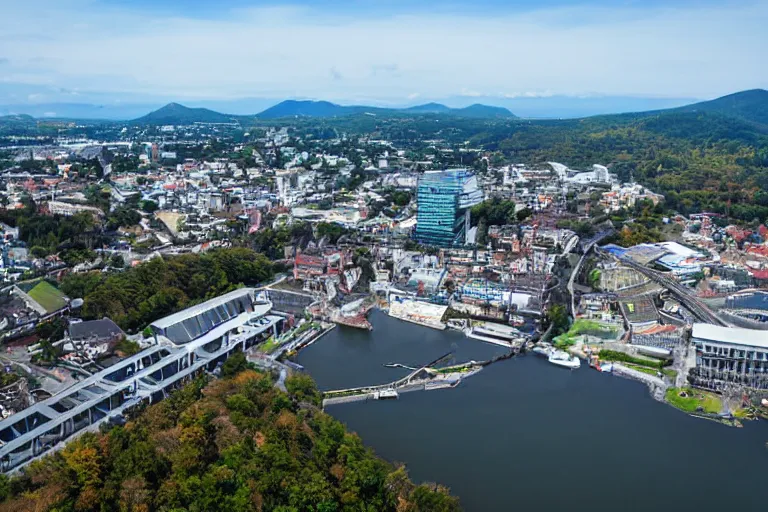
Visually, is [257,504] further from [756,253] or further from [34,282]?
[756,253]

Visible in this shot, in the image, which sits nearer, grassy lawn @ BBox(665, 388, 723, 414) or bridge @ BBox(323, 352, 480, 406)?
grassy lawn @ BBox(665, 388, 723, 414)

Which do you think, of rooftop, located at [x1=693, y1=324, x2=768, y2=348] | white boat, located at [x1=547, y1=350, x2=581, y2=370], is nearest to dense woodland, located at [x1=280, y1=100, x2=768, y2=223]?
rooftop, located at [x1=693, y1=324, x2=768, y2=348]

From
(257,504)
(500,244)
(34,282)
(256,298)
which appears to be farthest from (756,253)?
(34,282)

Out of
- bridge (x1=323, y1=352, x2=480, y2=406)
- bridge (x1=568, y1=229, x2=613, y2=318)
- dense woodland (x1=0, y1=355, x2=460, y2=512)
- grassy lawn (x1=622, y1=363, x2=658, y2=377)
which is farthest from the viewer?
bridge (x1=568, y1=229, x2=613, y2=318)

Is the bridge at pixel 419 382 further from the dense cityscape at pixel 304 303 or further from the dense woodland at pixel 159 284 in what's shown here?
the dense woodland at pixel 159 284

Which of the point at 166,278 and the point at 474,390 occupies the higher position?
the point at 166,278

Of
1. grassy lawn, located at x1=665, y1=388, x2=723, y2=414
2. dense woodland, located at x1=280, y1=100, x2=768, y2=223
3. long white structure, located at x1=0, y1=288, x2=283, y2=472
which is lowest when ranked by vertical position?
grassy lawn, located at x1=665, y1=388, x2=723, y2=414

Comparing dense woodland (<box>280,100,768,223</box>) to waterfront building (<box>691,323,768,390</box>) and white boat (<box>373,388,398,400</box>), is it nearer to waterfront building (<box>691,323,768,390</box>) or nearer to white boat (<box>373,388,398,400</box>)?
waterfront building (<box>691,323,768,390</box>)
